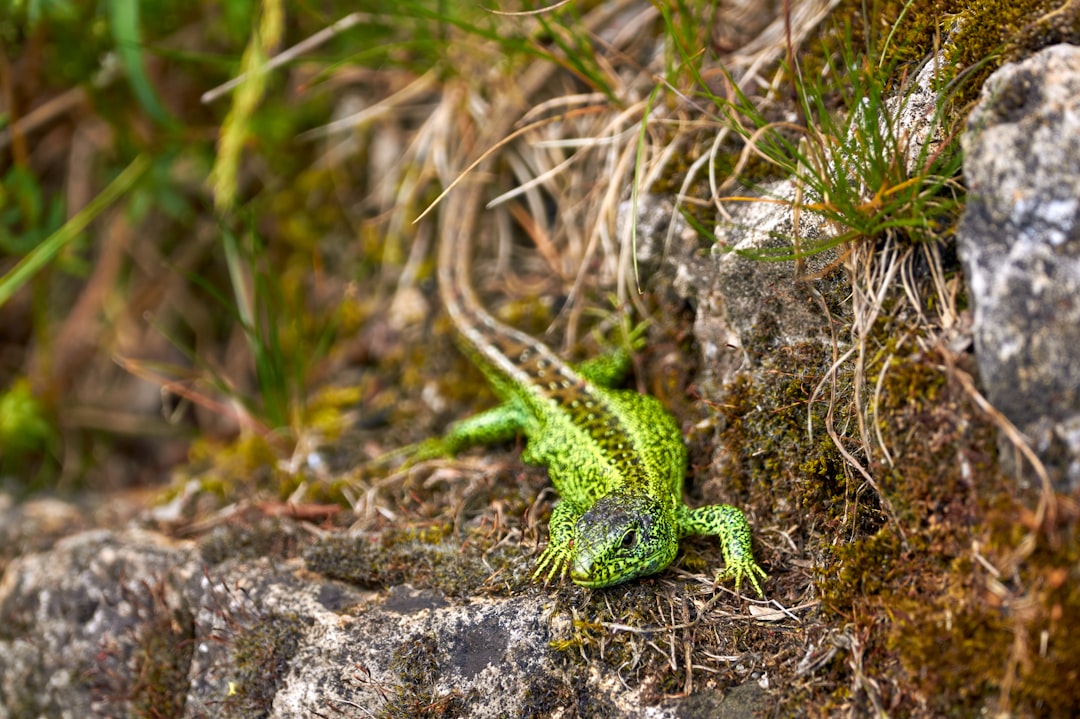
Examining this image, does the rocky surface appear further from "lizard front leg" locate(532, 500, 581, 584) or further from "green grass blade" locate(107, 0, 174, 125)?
"green grass blade" locate(107, 0, 174, 125)

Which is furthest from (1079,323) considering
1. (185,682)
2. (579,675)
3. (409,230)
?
(409,230)

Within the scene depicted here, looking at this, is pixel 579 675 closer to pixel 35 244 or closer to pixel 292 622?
pixel 292 622

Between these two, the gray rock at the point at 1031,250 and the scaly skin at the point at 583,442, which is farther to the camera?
the scaly skin at the point at 583,442

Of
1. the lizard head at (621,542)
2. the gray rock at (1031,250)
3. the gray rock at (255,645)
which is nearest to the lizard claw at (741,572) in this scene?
the lizard head at (621,542)

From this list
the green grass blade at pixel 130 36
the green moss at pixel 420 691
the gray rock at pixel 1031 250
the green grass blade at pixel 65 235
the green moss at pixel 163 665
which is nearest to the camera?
the gray rock at pixel 1031 250

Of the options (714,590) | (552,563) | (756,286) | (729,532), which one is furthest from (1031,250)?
(552,563)

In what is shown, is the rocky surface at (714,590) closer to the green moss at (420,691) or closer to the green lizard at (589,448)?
the green moss at (420,691)

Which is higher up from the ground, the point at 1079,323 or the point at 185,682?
the point at 1079,323
